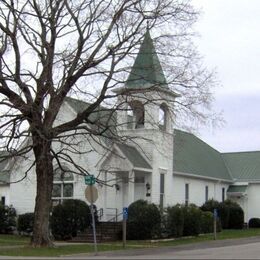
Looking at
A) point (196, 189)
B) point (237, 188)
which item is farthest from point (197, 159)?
point (237, 188)

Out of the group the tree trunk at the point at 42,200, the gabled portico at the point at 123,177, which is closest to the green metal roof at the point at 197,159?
Answer: the gabled portico at the point at 123,177

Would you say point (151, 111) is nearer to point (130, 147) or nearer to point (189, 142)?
point (130, 147)

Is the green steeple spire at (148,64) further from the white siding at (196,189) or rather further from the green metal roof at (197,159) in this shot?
the white siding at (196,189)

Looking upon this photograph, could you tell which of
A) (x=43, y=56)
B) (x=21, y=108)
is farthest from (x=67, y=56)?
(x=21, y=108)

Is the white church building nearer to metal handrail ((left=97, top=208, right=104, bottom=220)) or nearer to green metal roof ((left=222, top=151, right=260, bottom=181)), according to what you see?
metal handrail ((left=97, top=208, right=104, bottom=220))

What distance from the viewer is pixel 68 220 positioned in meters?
36.0

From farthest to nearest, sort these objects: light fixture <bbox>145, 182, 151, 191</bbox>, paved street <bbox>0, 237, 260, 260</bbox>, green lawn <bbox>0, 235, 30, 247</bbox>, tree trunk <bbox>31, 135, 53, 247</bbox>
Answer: light fixture <bbox>145, 182, 151, 191</bbox>, green lawn <bbox>0, 235, 30, 247</bbox>, tree trunk <bbox>31, 135, 53, 247</bbox>, paved street <bbox>0, 237, 260, 260</bbox>

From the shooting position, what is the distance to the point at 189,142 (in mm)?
52844

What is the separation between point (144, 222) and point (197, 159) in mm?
17228

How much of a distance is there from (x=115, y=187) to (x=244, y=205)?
1836 cm

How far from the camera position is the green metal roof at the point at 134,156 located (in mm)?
38500

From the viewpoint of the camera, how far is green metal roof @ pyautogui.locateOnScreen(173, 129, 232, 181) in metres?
46.8

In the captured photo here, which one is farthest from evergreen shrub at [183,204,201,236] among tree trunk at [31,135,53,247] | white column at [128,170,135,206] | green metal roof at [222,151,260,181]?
green metal roof at [222,151,260,181]

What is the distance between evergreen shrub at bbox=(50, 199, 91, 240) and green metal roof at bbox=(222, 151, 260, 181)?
22455 millimetres
